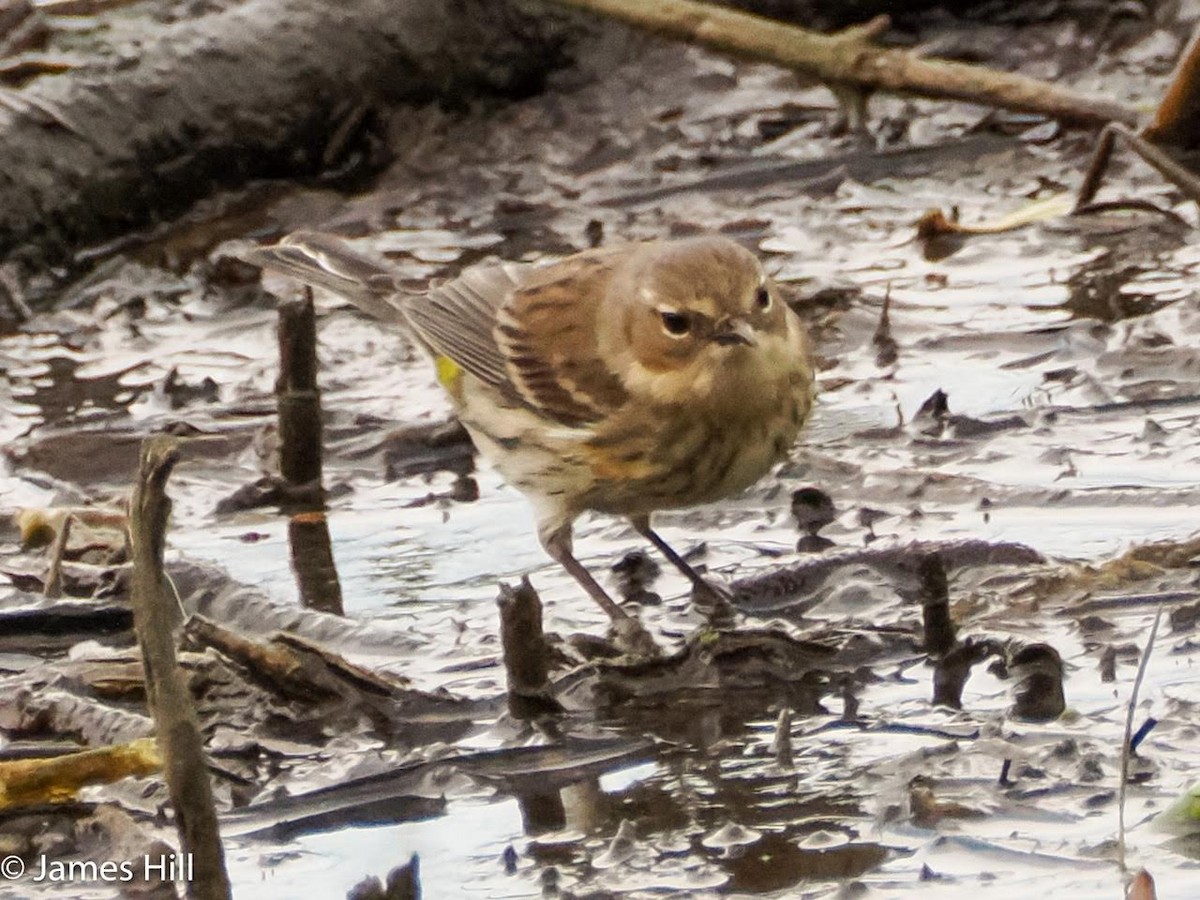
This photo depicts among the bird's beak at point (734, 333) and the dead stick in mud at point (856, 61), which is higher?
the dead stick in mud at point (856, 61)

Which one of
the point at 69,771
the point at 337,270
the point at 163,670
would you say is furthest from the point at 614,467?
the point at 163,670

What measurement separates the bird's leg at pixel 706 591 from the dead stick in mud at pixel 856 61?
325 centimetres

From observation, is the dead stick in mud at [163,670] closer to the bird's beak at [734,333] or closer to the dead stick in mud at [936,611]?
the dead stick in mud at [936,611]

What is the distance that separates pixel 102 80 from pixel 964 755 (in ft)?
20.2

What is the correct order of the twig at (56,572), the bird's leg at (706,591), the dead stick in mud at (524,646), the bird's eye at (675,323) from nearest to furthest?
the dead stick in mud at (524,646) → the bird's leg at (706,591) → the twig at (56,572) → the bird's eye at (675,323)

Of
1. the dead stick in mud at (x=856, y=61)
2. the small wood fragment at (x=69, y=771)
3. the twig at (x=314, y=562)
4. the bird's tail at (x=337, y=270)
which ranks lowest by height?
the small wood fragment at (x=69, y=771)

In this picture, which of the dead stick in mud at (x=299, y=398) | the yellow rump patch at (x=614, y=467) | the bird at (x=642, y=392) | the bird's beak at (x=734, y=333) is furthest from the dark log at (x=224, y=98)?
the bird's beak at (x=734, y=333)

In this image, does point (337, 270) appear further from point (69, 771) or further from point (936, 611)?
point (69, 771)

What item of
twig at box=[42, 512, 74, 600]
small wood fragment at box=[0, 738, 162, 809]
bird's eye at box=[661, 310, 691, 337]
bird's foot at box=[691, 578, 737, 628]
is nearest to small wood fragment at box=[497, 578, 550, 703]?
bird's foot at box=[691, 578, 737, 628]

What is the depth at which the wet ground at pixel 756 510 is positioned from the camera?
13.2 ft

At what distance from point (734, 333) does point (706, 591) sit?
2.46ft

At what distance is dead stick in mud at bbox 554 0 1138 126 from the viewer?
8242mm

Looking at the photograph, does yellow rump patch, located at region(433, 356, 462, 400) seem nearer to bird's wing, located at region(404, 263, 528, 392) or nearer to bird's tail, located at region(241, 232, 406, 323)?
bird's wing, located at region(404, 263, 528, 392)

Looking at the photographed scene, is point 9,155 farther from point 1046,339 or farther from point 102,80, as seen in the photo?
point 1046,339
